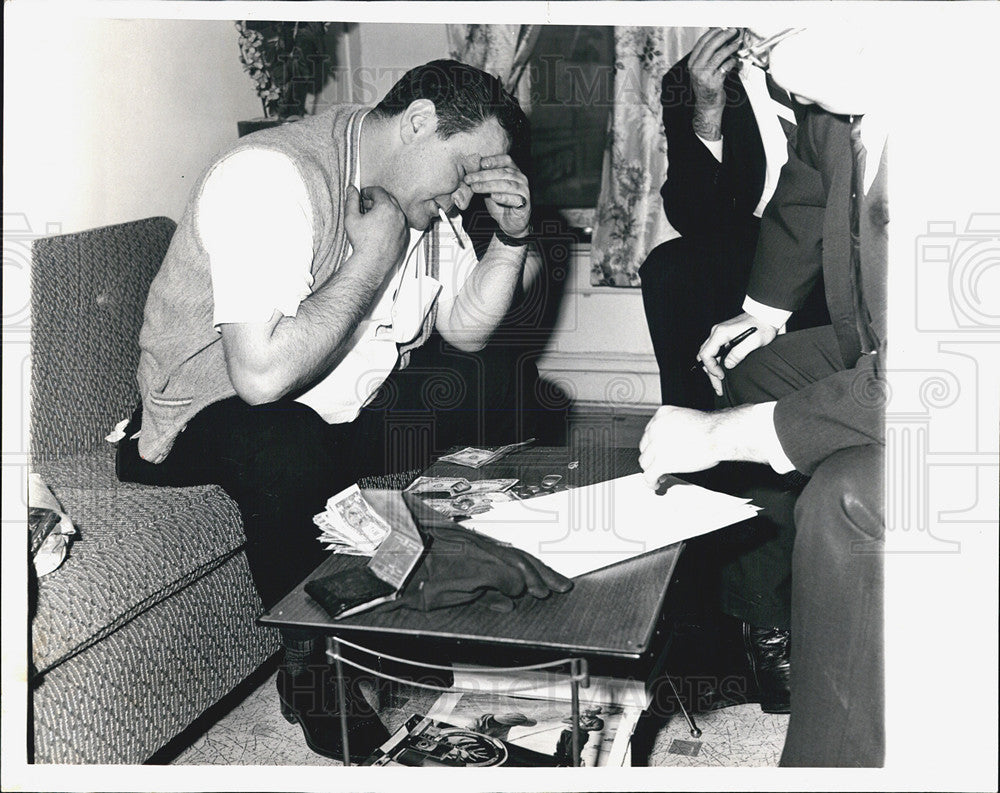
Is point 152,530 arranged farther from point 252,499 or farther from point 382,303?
point 382,303

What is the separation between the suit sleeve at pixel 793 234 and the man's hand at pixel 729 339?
0.12 feet

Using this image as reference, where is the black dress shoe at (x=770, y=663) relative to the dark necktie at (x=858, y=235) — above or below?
below

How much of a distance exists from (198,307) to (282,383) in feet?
0.69

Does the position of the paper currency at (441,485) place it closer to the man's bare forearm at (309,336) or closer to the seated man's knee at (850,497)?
the man's bare forearm at (309,336)

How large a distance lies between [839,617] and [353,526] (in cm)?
51

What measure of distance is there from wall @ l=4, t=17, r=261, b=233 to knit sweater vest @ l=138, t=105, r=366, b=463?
19 cm

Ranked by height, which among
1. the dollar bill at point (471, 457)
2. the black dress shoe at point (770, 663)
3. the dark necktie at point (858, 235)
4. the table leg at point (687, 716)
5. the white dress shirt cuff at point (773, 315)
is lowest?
the table leg at point (687, 716)

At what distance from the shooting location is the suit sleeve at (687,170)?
1.85 metres

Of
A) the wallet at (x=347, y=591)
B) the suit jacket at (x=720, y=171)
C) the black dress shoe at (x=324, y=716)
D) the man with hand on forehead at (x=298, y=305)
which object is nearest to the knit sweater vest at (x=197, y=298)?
the man with hand on forehead at (x=298, y=305)

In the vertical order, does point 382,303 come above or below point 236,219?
below

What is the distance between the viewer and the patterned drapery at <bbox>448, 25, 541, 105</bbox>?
85.8 inches

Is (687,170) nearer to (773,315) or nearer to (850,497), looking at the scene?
(773,315)

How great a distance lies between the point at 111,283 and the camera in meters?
1.49

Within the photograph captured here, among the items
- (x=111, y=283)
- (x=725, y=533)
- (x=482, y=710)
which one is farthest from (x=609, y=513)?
(x=111, y=283)
